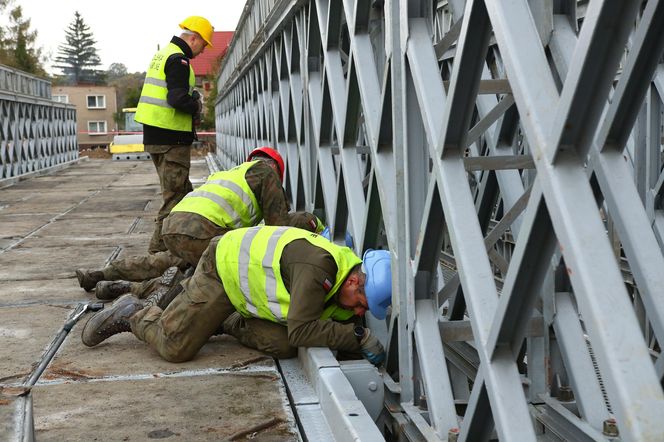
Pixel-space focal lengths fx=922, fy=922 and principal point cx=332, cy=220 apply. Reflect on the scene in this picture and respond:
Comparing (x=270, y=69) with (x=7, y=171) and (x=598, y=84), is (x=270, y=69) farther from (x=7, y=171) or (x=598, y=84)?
(x=7, y=171)

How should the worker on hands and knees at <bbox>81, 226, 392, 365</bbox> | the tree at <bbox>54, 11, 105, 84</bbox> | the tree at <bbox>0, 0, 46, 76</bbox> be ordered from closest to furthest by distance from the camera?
the worker on hands and knees at <bbox>81, 226, 392, 365</bbox>
the tree at <bbox>0, 0, 46, 76</bbox>
the tree at <bbox>54, 11, 105, 84</bbox>

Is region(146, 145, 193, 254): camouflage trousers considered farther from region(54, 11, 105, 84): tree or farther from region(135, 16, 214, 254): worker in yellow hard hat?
region(54, 11, 105, 84): tree

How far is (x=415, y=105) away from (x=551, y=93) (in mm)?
1546

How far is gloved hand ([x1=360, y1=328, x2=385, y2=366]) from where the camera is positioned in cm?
468

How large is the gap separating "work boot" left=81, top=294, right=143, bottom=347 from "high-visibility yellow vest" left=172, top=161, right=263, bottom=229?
0.93m

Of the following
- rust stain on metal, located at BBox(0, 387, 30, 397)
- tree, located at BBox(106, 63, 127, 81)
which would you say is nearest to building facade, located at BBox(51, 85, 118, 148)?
tree, located at BBox(106, 63, 127, 81)

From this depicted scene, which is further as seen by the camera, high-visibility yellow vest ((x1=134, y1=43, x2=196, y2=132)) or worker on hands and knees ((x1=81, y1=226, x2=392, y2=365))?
high-visibility yellow vest ((x1=134, y1=43, x2=196, y2=132))

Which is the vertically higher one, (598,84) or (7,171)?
(598,84)

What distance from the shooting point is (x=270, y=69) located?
899cm

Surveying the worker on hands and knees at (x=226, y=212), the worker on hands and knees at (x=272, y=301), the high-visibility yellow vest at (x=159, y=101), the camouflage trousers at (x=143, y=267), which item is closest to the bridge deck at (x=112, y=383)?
the worker on hands and knees at (x=272, y=301)

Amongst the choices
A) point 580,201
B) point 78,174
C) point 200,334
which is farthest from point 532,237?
point 78,174

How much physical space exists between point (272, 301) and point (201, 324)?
17.6 inches

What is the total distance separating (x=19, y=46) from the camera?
58.4 m

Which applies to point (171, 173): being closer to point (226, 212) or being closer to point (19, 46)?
point (226, 212)
